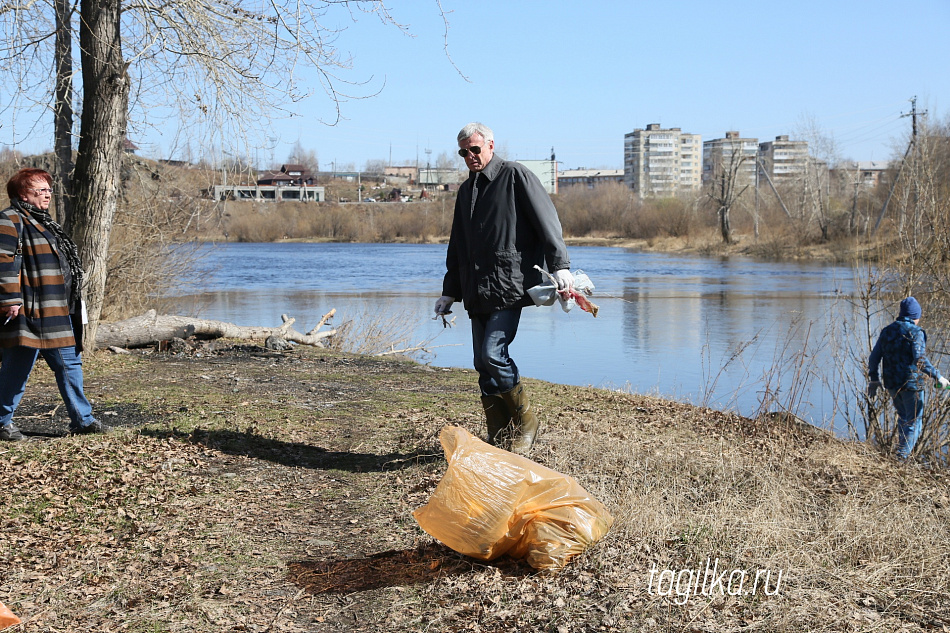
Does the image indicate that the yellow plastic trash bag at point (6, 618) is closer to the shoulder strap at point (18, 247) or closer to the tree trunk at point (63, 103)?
the shoulder strap at point (18, 247)

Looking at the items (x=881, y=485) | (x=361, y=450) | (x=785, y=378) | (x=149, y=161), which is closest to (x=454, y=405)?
(x=361, y=450)

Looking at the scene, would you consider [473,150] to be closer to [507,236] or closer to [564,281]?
[507,236]

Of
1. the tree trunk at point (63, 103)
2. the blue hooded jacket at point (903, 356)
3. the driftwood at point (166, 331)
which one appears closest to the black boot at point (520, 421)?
the blue hooded jacket at point (903, 356)

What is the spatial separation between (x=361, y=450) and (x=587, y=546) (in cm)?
258

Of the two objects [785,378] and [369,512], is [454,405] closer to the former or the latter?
[369,512]

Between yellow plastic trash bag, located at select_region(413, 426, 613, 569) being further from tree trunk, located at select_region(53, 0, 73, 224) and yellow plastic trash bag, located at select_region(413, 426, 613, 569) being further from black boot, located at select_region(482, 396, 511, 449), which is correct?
tree trunk, located at select_region(53, 0, 73, 224)

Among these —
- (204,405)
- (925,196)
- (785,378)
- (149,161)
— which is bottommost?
(785,378)

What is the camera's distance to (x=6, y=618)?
316 cm

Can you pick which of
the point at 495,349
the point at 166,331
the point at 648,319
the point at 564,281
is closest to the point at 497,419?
the point at 495,349

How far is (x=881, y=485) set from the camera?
6441 mm

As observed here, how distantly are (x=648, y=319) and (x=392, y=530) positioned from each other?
17.1 m

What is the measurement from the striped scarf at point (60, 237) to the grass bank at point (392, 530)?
3.49 ft

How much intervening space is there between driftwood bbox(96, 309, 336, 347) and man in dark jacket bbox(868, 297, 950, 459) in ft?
27.0

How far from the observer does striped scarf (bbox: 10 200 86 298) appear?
543cm
